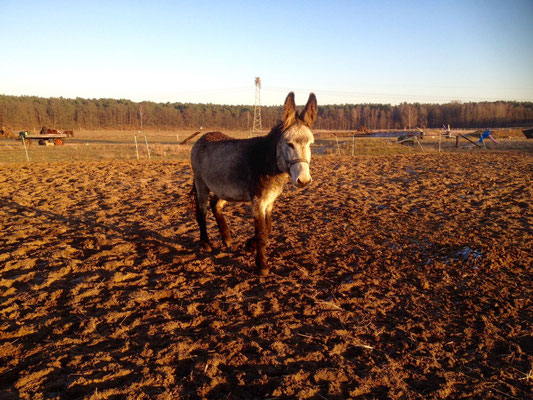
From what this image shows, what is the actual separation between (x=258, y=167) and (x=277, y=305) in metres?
1.89

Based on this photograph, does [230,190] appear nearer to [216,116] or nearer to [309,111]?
[309,111]

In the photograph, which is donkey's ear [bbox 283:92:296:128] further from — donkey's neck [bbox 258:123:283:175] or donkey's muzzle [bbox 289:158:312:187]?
donkey's muzzle [bbox 289:158:312:187]

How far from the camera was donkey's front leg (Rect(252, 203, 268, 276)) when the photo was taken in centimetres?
442

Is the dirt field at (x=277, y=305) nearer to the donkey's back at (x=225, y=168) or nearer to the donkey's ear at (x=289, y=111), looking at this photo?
the donkey's back at (x=225, y=168)

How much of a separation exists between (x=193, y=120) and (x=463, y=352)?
113176 mm

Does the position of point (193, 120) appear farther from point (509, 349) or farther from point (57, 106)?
point (509, 349)

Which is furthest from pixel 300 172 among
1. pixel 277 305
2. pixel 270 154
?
pixel 277 305

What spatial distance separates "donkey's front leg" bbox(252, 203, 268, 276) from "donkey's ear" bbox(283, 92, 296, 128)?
1229 mm

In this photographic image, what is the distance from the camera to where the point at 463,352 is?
2.94 metres

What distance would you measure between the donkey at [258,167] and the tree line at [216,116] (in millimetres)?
80974

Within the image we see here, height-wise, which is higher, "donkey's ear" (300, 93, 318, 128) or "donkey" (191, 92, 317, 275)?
"donkey's ear" (300, 93, 318, 128)

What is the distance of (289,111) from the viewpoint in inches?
155

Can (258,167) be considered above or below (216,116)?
below

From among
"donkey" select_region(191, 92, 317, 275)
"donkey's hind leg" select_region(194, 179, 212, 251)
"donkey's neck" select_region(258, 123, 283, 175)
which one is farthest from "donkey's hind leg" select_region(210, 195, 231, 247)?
"donkey's neck" select_region(258, 123, 283, 175)
